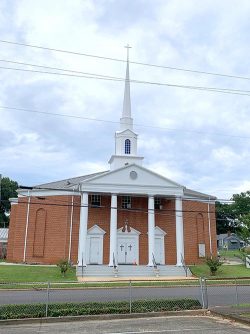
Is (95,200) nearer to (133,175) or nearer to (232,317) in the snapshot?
(133,175)

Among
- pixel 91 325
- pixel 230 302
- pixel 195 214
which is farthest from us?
pixel 195 214

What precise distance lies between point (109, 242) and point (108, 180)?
6299 mm

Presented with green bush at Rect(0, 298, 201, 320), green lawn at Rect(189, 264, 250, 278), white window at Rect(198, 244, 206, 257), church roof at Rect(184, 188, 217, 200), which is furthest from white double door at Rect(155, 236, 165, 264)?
green bush at Rect(0, 298, 201, 320)

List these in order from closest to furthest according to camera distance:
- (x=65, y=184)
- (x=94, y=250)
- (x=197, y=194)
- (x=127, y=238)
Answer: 1. (x=94, y=250)
2. (x=127, y=238)
3. (x=65, y=184)
4. (x=197, y=194)

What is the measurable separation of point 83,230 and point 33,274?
6.91 m

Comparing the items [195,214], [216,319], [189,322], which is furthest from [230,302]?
[195,214]

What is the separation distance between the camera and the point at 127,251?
40344mm

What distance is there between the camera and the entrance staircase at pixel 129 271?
34.8 meters

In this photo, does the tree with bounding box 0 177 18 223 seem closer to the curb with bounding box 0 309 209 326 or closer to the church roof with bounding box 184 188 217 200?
the church roof with bounding box 184 188 217 200

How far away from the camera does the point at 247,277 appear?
1276 inches

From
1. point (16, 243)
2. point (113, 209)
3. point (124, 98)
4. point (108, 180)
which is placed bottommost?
point (16, 243)

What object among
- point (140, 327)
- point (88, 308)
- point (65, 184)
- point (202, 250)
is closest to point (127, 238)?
point (202, 250)

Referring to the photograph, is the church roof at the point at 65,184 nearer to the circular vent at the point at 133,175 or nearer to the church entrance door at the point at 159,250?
the circular vent at the point at 133,175

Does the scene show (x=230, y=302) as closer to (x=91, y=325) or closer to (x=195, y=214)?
(x=91, y=325)
